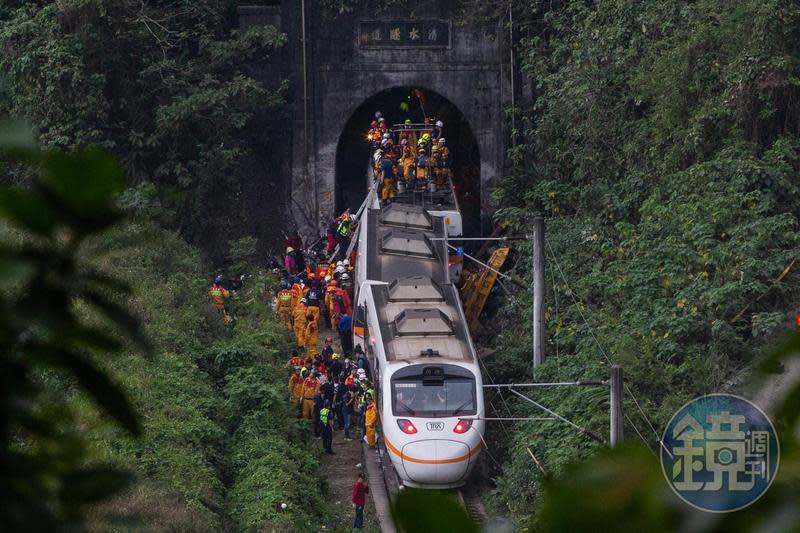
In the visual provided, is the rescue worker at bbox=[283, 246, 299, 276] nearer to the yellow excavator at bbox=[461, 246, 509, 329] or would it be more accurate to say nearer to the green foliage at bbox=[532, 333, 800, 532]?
the yellow excavator at bbox=[461, 246, 509, 329]

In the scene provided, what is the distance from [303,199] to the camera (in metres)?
26.3

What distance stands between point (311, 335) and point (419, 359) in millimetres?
4367

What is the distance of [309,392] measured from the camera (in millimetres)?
18203

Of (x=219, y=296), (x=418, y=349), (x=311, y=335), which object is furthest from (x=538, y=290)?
(x=219, y=296)

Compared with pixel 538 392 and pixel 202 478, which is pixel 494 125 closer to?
pixel 538 392

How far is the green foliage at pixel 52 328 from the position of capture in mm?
1519

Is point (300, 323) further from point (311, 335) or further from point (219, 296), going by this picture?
point (219, 296)

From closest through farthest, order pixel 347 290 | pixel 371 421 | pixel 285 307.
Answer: pixel 371 421
pixel 285 307
pixel 347 290

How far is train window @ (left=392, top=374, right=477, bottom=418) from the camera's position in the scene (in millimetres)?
15711

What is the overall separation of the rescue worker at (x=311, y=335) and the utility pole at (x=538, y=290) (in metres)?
4.35

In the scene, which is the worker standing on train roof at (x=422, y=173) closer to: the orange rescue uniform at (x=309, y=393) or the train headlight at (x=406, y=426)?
the orange rescue uniform at (x=309, y=393)

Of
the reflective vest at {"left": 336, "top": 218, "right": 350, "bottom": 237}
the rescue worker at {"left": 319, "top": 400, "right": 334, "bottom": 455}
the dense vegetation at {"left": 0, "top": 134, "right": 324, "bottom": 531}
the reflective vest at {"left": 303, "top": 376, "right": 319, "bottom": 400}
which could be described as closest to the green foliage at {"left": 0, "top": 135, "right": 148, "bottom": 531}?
the dense vegetation at {"left": 0, "top": 134, "right": 324, "bottom": 531}

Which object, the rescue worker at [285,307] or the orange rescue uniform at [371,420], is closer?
the orange rescue uniform at [371,420]

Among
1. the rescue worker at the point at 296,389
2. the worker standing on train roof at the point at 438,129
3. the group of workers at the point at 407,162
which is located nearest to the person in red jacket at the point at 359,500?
the rescue worker at the point at 296,389
